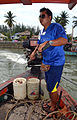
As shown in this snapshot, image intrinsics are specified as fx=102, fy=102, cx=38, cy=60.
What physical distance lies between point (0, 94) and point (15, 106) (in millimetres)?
513

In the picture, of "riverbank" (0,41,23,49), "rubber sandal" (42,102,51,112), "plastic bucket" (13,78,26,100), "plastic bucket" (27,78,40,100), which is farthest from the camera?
"riverbank" (0,41,23,49)

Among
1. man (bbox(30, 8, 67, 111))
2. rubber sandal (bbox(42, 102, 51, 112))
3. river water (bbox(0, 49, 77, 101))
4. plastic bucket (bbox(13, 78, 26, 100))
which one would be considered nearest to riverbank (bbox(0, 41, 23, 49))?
river water (bbox(0, 49, 77, 101))

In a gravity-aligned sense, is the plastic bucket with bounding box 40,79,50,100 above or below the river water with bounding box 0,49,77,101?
above

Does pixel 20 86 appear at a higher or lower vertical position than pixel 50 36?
lower

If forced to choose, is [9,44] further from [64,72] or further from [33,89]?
[33,89]

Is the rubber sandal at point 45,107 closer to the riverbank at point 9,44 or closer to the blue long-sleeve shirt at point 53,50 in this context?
the blue long-sleeve shirt at point 53,50

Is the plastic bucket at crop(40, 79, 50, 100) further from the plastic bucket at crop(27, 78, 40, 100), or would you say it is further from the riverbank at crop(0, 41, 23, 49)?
the riverbank at crop(0, 41, 23, 49)

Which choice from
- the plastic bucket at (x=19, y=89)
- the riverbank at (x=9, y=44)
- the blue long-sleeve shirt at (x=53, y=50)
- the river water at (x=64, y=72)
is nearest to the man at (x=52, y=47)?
the blue long-sleeve shirt at (x=53, y=50)

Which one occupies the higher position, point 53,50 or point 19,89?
point 53,50

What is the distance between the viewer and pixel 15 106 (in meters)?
2.73

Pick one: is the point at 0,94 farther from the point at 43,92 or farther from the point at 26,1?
the point at 26,1

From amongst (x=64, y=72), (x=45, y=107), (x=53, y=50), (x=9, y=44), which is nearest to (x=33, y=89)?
(x=45, y=107)

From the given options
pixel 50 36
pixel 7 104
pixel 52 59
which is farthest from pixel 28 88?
pixel 50 36

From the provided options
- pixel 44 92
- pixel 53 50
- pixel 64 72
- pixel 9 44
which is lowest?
pixel 64 72
